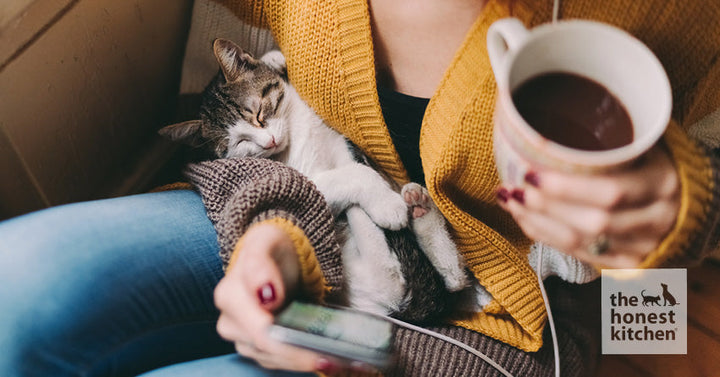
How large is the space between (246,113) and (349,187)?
27 centimetres

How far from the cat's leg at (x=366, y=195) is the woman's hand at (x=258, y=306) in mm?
269

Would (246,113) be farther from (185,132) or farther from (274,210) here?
(274,210)

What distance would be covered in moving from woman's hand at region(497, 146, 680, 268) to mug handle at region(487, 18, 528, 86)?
0.09m

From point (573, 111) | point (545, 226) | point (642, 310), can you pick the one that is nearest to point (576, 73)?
point (573, 111)

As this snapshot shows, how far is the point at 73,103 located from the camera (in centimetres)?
89

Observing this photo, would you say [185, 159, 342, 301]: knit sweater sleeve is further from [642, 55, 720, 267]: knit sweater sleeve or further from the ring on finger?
[642, 55, 720, 267]: knit sweater sleeve

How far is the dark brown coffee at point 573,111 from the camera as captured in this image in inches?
16.9

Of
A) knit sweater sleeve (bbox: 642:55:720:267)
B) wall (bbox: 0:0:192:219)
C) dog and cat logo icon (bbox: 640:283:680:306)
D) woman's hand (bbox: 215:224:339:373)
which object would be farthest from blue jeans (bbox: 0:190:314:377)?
dog and cat logo icon (bbox: 640:283:680:306)

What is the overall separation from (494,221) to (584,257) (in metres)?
0.28

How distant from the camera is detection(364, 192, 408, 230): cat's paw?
0.82m

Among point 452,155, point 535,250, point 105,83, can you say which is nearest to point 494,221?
point 535,250

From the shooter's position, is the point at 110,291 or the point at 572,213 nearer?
the point at 572,213

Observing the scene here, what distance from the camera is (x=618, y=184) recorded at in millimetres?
426

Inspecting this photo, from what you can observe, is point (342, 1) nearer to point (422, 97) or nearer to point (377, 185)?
point (422, 97)
